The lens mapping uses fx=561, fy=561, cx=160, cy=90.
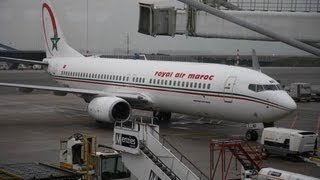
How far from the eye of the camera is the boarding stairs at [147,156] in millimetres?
13859

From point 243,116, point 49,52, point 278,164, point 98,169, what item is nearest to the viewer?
point 98,169

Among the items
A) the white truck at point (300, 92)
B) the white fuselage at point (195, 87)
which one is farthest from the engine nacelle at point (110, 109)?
the white truck at point (300, 92)

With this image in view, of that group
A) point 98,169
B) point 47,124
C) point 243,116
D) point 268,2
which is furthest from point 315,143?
point 47,124

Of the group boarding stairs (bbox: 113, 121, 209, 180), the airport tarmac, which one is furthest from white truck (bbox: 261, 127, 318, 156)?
boarding stairs (bbox: 113, 121, 209, 180)

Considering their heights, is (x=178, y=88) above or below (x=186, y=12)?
below

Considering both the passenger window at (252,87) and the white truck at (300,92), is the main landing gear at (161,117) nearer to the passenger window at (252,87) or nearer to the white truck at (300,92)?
the passenger window at (252,87)

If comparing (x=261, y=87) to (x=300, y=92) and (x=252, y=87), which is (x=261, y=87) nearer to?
(x=252, y=87)

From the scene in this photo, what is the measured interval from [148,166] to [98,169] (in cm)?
124

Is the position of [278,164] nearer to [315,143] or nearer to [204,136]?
[315,143]

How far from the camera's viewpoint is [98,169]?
1373 cm

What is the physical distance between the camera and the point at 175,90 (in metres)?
26.4

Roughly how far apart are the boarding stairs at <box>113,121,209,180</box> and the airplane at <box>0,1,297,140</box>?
Result: 380 inches

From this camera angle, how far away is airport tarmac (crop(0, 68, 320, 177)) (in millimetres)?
20344

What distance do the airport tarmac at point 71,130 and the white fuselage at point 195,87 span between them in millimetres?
1675
